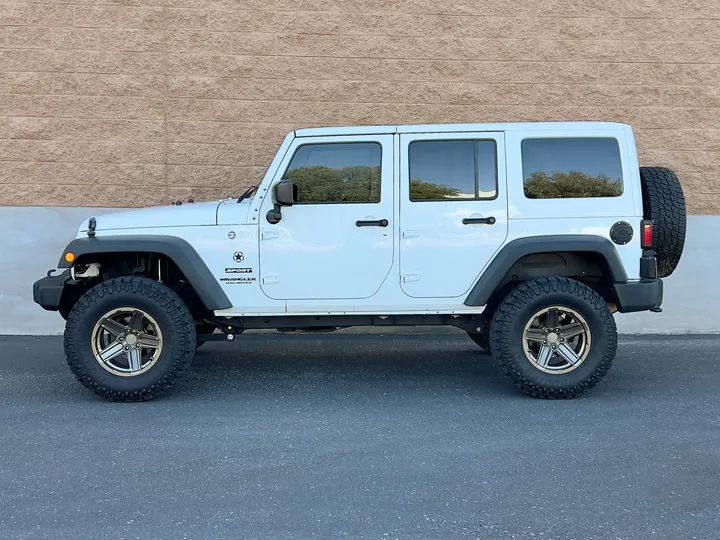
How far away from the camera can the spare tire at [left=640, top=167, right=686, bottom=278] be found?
514 cm

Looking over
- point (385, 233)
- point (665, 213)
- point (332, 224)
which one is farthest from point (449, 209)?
point (665, 213)

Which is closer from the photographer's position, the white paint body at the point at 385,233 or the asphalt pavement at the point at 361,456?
the asphalt pavement at the point at 361,456

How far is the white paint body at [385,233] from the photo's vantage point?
16.7ft

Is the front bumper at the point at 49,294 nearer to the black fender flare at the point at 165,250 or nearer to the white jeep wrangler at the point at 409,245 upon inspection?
the white jeep wrangler at the point at 409,245

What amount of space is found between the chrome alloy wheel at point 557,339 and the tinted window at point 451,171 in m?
1.06

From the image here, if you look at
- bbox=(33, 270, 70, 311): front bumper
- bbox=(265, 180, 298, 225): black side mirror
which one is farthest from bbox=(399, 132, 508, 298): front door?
bbox=(33, 270, 70, 311): front bumper

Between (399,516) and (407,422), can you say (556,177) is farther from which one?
(399,516)

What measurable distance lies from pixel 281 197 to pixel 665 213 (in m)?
2.96

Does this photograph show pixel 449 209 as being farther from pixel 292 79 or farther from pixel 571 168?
pixel 292 79

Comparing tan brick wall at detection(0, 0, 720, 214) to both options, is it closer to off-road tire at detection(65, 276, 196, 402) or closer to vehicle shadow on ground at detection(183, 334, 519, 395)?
vehicle shadow on ground at detection(183, 334, 519, 395)

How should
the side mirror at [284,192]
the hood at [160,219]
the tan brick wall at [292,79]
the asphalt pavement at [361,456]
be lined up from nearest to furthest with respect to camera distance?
1. the asphalt pavement at [361,456]
2. the side mirror at [284,192]
3. the hood at [160,219]
4. the tan brick wall at [292,79]

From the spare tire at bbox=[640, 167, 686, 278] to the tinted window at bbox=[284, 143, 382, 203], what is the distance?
214 centimetres

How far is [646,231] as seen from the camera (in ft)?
16.5

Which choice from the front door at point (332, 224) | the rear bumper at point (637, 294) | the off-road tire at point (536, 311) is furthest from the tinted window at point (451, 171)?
the rear bumper at point (637, 294)
